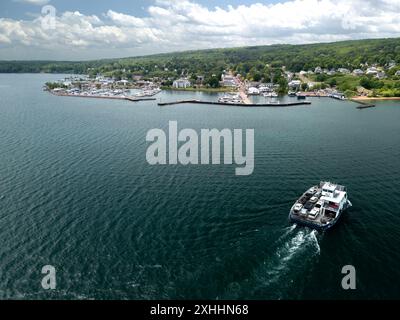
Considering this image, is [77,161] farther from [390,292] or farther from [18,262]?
[390,292]

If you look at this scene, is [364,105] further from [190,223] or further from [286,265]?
[286,265]

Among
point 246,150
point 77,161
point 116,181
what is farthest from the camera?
point 246,150

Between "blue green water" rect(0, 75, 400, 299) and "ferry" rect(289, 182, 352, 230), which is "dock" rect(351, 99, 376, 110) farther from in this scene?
"ferry" rect(289, 182, 352, 230)

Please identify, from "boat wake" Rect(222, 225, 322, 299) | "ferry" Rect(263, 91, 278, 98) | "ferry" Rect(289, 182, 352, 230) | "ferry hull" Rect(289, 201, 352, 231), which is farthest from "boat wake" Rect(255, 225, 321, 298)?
"ferry" Rect(263, 91, 278, 98)

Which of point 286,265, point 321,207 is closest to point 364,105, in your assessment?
point 321,207

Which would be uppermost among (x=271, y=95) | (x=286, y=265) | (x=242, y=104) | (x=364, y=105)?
(x=271, y=95)

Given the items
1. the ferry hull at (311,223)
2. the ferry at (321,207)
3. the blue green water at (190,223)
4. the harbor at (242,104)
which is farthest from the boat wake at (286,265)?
the harbor at (242,104)

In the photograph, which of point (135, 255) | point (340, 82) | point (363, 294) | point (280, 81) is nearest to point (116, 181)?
point (135, 255)
